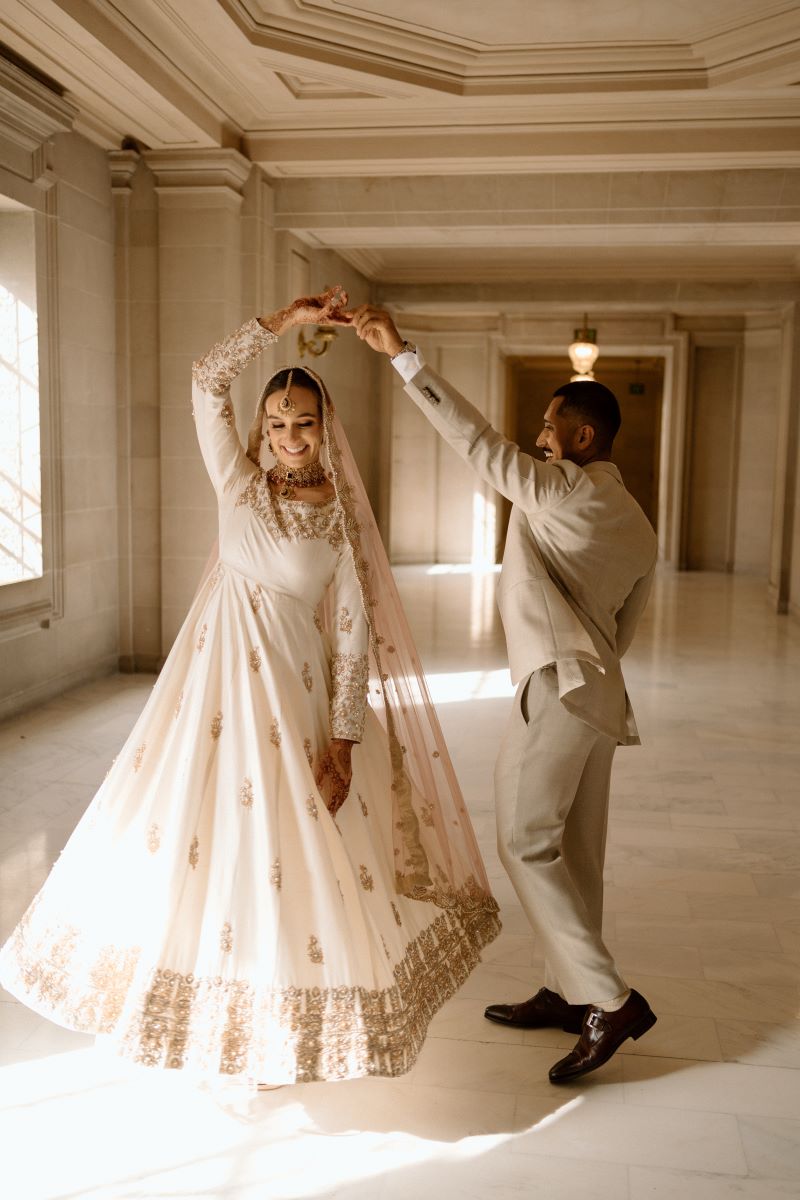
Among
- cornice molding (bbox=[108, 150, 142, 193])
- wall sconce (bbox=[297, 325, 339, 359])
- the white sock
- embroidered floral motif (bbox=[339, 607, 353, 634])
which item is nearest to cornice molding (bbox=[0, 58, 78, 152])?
cornice molding (bbox=[108, 150, 142, 193])

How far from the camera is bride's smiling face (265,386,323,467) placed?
2648 mm

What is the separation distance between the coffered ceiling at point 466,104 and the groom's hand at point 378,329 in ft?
10.9

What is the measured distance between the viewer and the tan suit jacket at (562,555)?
246 centimetres

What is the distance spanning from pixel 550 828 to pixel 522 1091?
25.0 inches

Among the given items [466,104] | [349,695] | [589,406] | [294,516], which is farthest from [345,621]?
[466,104]

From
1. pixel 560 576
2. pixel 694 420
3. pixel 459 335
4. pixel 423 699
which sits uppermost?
pixel 459 335

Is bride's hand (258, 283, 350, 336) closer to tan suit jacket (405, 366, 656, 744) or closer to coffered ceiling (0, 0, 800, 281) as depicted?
tan suit jacket (405, 366, 656, 744)

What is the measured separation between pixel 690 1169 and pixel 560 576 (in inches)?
51.9

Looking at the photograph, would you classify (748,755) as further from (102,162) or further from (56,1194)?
(102,162)

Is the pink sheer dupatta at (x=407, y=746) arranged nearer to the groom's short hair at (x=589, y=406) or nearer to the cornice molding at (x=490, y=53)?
the groom's short hair at (x=589, y=406)

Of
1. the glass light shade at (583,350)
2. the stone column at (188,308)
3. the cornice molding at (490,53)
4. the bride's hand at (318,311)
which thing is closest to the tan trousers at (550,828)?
the bride's hand at (318,311)

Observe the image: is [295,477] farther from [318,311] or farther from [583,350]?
[583,350]

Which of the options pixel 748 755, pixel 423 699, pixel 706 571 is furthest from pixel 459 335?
pixel 423 699

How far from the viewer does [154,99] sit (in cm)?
611
